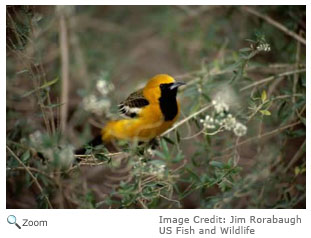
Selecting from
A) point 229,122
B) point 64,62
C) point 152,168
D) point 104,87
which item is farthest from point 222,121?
point 64,62

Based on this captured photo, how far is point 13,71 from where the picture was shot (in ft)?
11.0

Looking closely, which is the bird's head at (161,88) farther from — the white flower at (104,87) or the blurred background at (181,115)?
the white flower at (104,87)

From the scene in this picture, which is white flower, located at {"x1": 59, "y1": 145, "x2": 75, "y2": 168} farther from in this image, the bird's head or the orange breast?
the bird's head

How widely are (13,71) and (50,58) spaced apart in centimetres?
83

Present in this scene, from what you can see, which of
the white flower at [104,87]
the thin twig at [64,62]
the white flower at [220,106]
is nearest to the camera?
the white flower at [220,106]

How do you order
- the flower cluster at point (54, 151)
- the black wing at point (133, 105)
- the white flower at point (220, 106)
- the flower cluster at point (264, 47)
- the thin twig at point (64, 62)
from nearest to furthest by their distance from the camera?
1. the flower cluster at point (54, 151)
2. the flower cluster at point (264, 47)
3. the white flower at point (220, 106)
4. the black wing at point (133, 105)
5. the thin twig at point (64, 62)

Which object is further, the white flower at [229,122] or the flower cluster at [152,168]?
the white flower at [229,122]

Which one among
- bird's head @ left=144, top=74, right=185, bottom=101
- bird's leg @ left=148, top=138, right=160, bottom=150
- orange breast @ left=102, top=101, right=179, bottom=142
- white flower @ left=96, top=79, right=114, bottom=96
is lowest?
bird's leg @ left=148, top=138, right=160, bottom=150

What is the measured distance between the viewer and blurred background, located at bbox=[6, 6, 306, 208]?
2.24m

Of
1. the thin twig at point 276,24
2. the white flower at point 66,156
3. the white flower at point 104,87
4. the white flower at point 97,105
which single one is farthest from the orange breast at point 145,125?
the thin twig at point 276,24

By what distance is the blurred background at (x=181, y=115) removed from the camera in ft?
7.36

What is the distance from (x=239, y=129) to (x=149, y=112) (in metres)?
0.56
